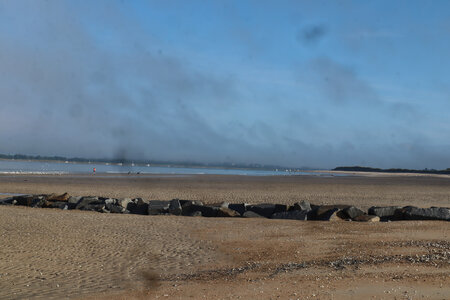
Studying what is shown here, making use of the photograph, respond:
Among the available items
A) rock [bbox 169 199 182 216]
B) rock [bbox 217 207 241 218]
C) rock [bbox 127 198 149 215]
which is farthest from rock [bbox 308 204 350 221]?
rock [bbox 127 198 149 215]

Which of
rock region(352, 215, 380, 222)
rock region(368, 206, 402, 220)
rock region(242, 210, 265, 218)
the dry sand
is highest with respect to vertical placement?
rock region(368, 206, 402, 220)

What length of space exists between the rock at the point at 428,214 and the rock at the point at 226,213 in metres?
6.56

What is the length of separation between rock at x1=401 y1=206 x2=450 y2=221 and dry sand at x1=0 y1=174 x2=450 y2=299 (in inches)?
44.0

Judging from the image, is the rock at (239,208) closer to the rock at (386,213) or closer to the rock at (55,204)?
the rock at (386,213)

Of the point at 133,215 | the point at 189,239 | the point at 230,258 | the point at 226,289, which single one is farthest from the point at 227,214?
the point at 226,289

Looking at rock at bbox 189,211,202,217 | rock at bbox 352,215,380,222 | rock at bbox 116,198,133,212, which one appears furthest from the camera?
rock at bbox 116,198,133,212

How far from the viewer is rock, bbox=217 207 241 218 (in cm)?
1914

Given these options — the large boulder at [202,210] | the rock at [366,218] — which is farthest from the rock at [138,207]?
the rock at [366,218]

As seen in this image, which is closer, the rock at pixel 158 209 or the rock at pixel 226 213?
the rock at pixel 226 213

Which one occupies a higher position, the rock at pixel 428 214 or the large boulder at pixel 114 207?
the rock at pixel 428 214

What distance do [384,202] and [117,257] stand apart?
66.1ft

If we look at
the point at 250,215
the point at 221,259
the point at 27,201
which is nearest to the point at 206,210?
the point at 250,215

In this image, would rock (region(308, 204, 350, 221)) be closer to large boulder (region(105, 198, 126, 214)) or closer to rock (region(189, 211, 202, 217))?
rock (region(189, 211, 202, 217))

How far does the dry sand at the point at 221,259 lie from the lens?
816cm
